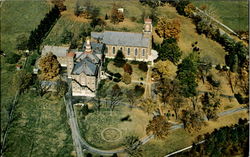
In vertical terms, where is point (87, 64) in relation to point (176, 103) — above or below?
above

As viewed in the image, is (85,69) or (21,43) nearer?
(85,69)

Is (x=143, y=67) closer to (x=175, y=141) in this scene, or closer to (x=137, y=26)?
(x=137, y=26)

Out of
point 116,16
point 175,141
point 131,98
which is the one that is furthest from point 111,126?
point 116,16

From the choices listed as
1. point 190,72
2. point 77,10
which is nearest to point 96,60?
point 190,72

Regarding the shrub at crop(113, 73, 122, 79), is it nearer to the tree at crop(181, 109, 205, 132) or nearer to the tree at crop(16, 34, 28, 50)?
the tree at crop(181, 109, 205, 132)

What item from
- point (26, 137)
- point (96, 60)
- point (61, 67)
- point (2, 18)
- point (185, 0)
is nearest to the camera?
point (26, 137)

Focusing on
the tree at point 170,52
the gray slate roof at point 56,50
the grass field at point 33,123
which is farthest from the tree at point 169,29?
the grass field at point 33,123

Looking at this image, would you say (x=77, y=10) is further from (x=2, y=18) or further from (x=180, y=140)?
(x=180, y=140)
